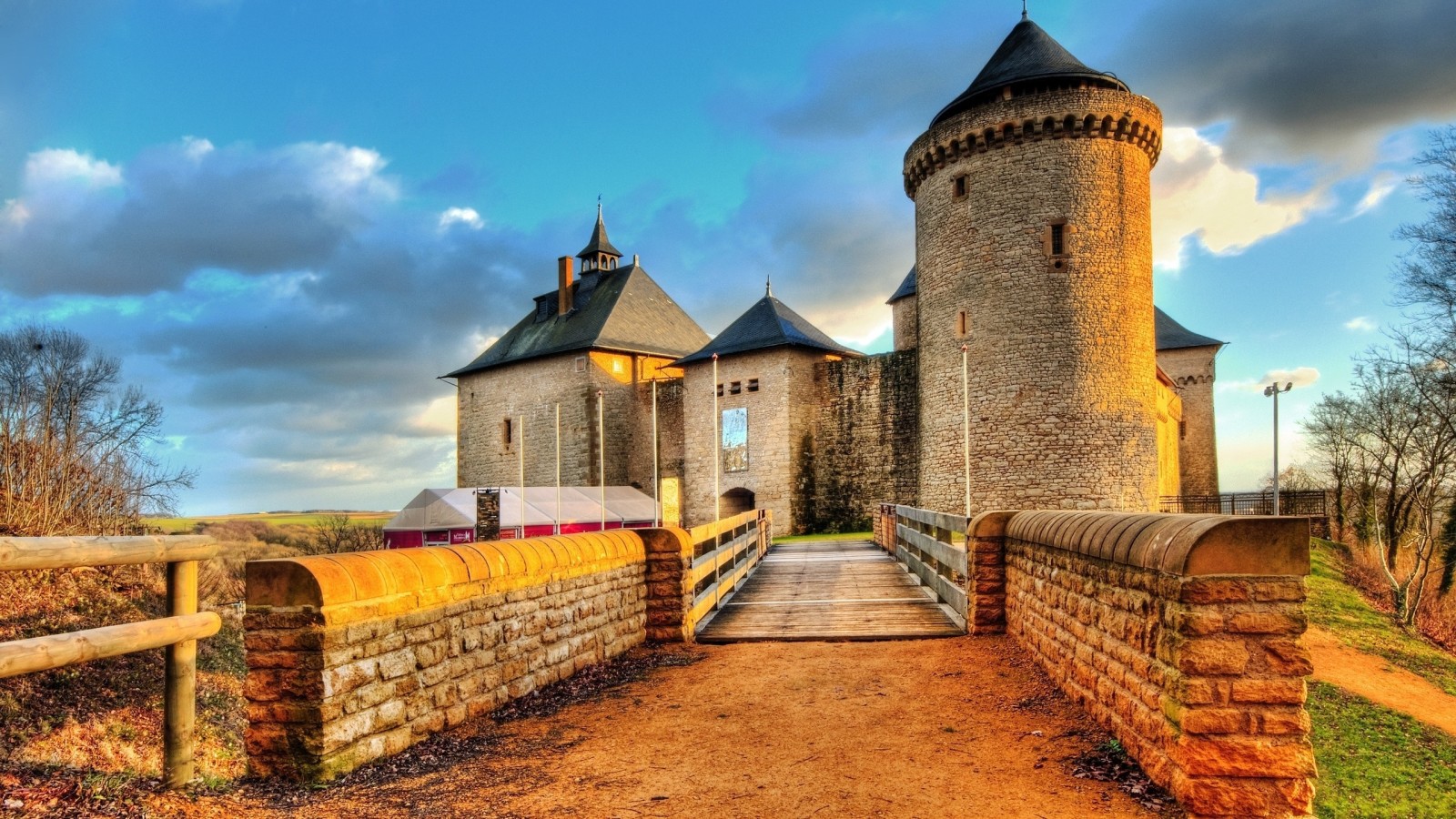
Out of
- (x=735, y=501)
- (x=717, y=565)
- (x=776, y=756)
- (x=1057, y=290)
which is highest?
(x=1057, y=290)

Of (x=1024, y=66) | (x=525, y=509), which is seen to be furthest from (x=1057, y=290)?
(x=525, y=509)

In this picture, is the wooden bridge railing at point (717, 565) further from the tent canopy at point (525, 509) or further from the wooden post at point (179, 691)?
the tent canopy at point (525, 509)

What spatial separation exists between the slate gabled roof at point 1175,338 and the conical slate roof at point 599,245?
84.8 feet

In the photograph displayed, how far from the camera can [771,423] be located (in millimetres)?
31609

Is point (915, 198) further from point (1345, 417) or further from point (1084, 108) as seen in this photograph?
point (1345, 417)

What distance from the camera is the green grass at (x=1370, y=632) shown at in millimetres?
15164

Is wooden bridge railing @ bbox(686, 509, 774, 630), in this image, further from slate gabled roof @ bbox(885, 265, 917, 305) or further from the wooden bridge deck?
slate gabled roof @ bbox(885, 265, 917, 305)

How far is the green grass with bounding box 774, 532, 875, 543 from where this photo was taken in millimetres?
26178

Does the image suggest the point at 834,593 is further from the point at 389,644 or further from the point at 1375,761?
the point at 389,644

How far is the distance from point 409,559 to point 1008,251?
68.5ft

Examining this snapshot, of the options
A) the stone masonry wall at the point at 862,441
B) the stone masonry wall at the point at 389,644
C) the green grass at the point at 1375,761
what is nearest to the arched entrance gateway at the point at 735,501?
the stone masonry wall at the point at 862,441

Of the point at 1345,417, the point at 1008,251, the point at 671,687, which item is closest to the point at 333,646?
the point at 671,687

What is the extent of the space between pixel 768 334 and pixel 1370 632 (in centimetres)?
1996

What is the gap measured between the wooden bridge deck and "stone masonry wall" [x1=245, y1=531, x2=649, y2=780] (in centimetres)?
263
